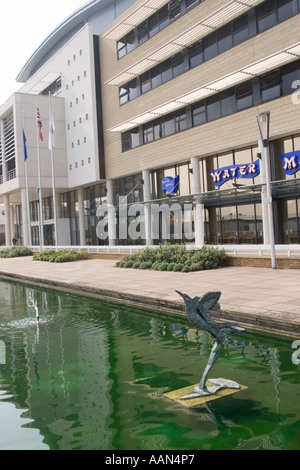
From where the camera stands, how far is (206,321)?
17.0 ft

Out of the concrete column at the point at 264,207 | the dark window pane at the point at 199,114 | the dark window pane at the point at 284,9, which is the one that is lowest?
the concrete column at the point at 264,207

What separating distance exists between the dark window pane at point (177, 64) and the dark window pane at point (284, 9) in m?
7.98

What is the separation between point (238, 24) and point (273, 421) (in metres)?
24.6

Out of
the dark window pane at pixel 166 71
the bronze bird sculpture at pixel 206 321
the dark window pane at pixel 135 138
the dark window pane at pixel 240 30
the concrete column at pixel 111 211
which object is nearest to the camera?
the bronze bird sculpture at pixel 206 321

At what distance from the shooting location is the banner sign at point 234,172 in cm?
2475

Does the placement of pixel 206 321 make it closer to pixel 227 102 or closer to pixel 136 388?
pixel 136 388

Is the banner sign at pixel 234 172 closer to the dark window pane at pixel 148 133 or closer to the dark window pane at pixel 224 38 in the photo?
the dark window pane at pixel 224 38

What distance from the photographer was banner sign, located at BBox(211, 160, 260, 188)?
24750mm

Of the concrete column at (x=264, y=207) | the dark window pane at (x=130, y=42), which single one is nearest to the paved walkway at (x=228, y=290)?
the concrete column at (x=264, y=207)

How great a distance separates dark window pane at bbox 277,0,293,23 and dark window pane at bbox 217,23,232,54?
11.6 feet

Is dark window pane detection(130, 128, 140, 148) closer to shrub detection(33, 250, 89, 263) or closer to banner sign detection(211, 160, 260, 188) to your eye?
banner sign detection(211, 160, 260, 188)

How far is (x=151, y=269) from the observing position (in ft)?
65.5

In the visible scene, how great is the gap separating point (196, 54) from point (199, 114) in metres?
3.71

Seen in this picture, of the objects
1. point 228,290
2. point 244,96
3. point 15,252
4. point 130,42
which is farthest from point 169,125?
point 228,290
